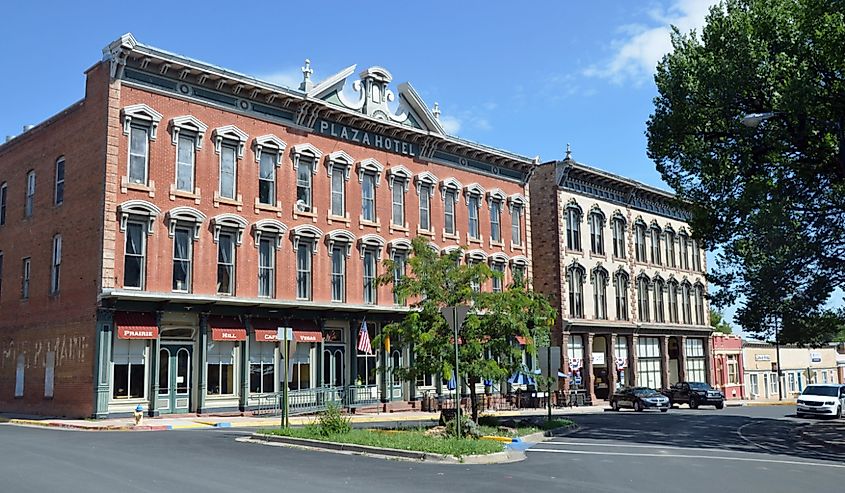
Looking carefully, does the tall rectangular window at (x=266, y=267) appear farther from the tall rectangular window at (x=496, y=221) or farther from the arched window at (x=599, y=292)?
the arched window at (x=599, y=292)

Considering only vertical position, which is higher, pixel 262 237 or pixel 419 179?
pixel 419 179

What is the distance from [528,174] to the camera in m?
46.1

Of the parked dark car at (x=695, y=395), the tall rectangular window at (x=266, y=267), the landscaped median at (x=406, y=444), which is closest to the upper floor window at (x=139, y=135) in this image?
the tall rectangular window at (x=266, y=267)

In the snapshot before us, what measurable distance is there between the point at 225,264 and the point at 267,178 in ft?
13.5

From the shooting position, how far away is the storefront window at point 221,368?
101ft

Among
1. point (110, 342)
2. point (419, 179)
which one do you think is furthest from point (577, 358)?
point (110, 342)

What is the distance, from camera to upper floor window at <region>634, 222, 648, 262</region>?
175 feet

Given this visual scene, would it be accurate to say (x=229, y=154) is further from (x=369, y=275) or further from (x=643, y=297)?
(x=643, y=297)

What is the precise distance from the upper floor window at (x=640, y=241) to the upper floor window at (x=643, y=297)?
1.38 m

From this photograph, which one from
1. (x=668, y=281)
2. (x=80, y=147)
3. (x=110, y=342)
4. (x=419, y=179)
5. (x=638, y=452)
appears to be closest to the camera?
(x=638, y=452)

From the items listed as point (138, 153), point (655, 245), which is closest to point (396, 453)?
point (138, 153)

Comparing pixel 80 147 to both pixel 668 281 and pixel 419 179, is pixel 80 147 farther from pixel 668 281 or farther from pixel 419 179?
pixel 668 281

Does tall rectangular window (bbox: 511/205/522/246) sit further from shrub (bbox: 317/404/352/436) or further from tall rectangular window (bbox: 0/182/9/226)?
shrub (bbox: 317/404/352/436)

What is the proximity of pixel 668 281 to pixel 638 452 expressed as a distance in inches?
1519
